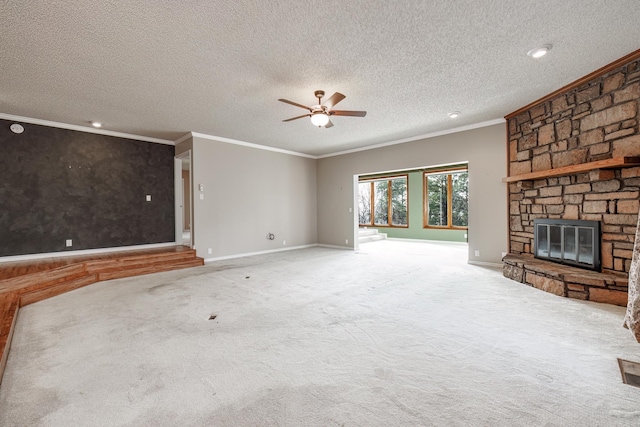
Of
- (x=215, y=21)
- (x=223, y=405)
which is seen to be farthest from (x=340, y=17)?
(x=223, y=405)

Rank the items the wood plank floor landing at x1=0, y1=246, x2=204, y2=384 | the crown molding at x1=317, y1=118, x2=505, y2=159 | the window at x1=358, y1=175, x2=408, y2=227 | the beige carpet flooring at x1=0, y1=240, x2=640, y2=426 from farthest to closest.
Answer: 1. the window at x1=358, y1=175, x2=408, y2=227
2. the crown molding at x1=317, y1=118, x2=505, y2=159
3. the wood plank floor landing at x1=0, y1=246, x2=204, y2=384
4. the beige carpet flooring at x1=0, y1=240, x2=640, y2=426

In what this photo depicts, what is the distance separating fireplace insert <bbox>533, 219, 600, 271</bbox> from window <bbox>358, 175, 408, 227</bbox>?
5.91m

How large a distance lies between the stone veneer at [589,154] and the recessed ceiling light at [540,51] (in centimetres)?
106

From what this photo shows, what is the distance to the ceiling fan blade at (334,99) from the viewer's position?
317 centimetres

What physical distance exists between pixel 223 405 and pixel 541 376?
6.86 ft

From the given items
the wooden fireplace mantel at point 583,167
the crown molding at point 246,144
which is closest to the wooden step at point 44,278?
the crown molding at point 246,144

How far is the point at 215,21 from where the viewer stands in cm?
239

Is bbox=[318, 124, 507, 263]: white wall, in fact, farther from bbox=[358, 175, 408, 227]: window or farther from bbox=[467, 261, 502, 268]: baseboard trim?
bbox=[358, 175, 408, 227]: window

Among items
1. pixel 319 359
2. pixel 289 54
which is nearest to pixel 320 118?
pixel 289 54

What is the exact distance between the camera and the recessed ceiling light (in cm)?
283

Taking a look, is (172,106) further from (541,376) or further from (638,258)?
(638,258)

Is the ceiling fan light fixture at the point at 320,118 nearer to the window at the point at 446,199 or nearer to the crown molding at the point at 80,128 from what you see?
the crown molding at the point at 80,128

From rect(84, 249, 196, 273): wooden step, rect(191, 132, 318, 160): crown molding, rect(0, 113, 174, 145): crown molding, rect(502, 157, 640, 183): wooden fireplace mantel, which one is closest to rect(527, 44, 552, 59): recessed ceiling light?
rect(502, 157, 640, 183): wooden fireplace mantel

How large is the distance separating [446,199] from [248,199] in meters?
6.64
